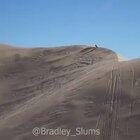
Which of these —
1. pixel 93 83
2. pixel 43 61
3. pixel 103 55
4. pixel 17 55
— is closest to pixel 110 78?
pixel 93 83

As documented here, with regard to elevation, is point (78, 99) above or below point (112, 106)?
above

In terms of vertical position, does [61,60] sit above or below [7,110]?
above

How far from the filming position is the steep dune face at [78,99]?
49.8 ft

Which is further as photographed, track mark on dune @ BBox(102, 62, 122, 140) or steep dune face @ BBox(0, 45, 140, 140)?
steep dune face @ BBox(0, 45, 140, 140)

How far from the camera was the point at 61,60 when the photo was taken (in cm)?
2159

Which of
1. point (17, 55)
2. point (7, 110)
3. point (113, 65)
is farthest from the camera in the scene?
point (17, 55)

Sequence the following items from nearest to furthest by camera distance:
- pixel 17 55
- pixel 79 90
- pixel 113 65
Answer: pixel 79 90 < pixel 113 65 < pixel 17 55

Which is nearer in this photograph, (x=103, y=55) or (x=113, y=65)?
(x=113, y=65)

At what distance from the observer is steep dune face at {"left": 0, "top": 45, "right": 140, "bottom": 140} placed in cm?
1516

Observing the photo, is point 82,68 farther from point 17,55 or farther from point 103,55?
point 17,55

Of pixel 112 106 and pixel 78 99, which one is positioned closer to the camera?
pixel 112 106

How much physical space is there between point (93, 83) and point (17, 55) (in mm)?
7955

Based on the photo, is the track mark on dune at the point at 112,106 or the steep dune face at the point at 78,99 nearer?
the track mark on dune at the point at 112,106

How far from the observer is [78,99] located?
16.1m
